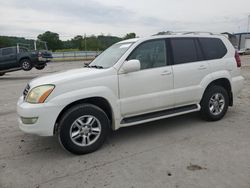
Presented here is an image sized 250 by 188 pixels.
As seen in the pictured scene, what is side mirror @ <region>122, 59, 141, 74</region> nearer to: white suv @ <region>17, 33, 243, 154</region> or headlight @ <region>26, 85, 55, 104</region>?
white suv @ <region>17, 33, 243, 154</region>

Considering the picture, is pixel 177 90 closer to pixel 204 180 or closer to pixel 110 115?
pixel 110 115

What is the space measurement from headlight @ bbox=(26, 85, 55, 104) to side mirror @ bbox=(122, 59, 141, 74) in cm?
111

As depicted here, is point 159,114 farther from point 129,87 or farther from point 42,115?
point 42,115

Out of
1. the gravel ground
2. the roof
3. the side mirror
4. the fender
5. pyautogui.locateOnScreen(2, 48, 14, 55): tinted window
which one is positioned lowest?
the gravel ground

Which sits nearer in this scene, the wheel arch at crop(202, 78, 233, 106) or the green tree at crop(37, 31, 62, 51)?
the wheel arch at crop(202, 78, 233, 106)

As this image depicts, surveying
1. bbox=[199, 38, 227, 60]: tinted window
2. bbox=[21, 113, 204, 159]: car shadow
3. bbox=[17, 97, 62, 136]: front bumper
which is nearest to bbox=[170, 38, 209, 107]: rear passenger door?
bbox=[199, 38, 227, 60]: tinted window

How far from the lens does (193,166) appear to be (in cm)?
329

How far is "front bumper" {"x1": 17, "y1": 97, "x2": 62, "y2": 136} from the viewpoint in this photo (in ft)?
11.3

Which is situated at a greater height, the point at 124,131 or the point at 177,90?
the point at 177,90

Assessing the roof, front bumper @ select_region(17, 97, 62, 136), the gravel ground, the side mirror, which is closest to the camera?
Result: the gravel ground

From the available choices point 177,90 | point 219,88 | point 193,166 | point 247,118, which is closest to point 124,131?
point 177,90

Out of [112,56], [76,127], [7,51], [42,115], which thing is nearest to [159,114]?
[112,56]

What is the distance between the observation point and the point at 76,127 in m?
3.71

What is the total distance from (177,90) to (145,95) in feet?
2.25
